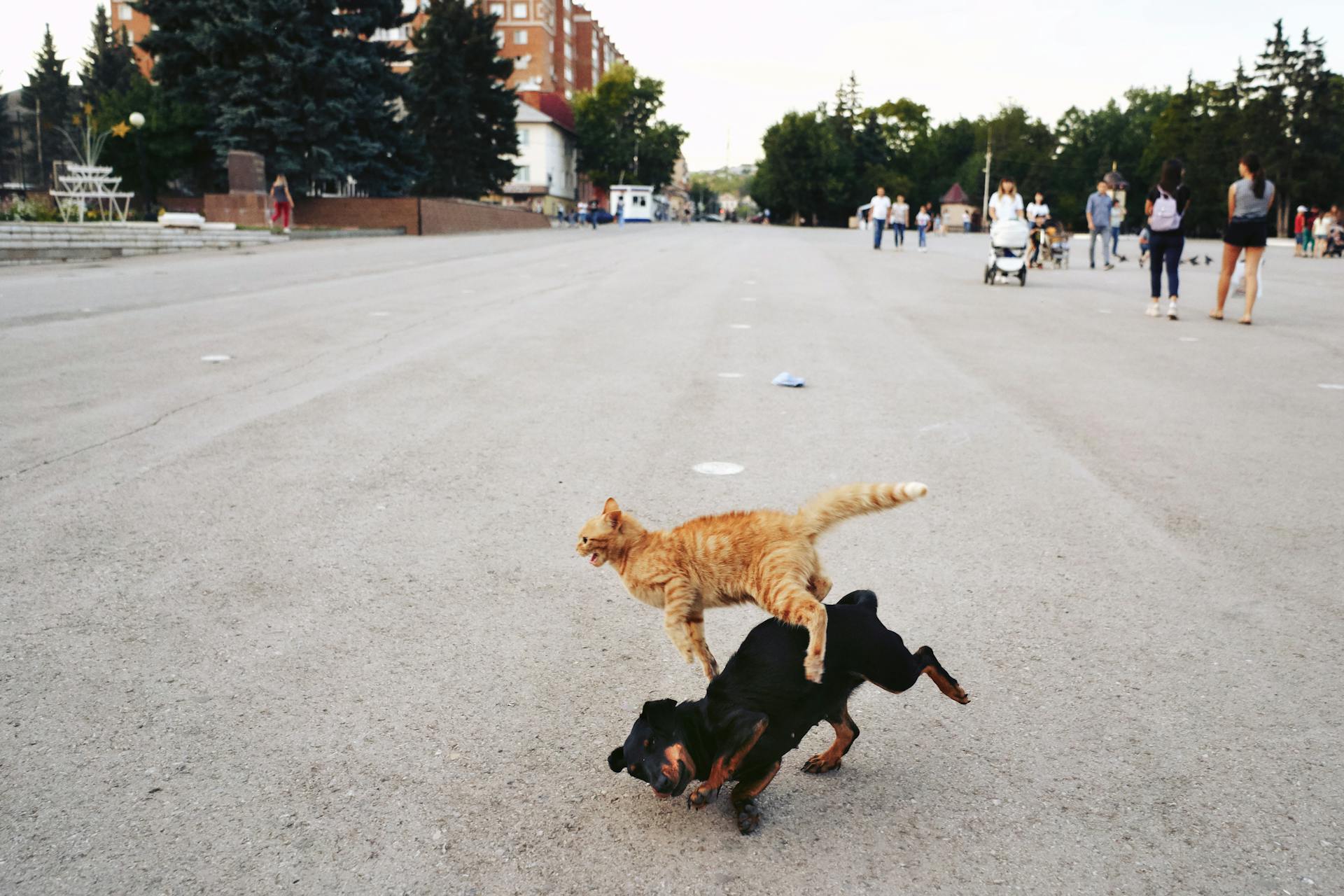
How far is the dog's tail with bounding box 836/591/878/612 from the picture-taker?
2.67 meters

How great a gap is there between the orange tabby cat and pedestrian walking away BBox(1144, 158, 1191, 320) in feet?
45.8

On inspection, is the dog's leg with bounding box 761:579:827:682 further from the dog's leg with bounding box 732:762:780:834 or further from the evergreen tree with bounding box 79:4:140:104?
the evergreen tree with bounding box 79:4:140:104

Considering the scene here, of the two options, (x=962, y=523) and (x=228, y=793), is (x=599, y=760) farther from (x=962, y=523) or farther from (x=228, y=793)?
(x=962, y=523)

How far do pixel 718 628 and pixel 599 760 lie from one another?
3.32ft

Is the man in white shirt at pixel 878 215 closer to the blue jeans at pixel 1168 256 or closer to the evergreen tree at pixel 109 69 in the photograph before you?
the blue jeans at pixel 1168 256

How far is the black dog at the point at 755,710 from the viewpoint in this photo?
2.50m

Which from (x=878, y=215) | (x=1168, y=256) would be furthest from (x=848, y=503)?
(x=878, y=215)

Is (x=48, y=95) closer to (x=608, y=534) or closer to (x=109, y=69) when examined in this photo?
(x=109, y=69)

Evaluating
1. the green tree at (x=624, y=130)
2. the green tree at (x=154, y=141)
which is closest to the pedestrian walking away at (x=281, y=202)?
the green tree at (x=154, y=141)

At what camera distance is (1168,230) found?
14914 millimetres

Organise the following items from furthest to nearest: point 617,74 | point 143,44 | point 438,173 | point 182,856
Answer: point 617,74 < point 438,173 < point 143,44 < point 182,856

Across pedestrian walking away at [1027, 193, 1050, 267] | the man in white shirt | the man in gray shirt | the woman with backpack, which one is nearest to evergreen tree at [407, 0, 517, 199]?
the man in white shirt

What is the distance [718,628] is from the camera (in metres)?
3.86

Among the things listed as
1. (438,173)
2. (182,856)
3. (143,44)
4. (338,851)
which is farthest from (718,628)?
(438,173)
